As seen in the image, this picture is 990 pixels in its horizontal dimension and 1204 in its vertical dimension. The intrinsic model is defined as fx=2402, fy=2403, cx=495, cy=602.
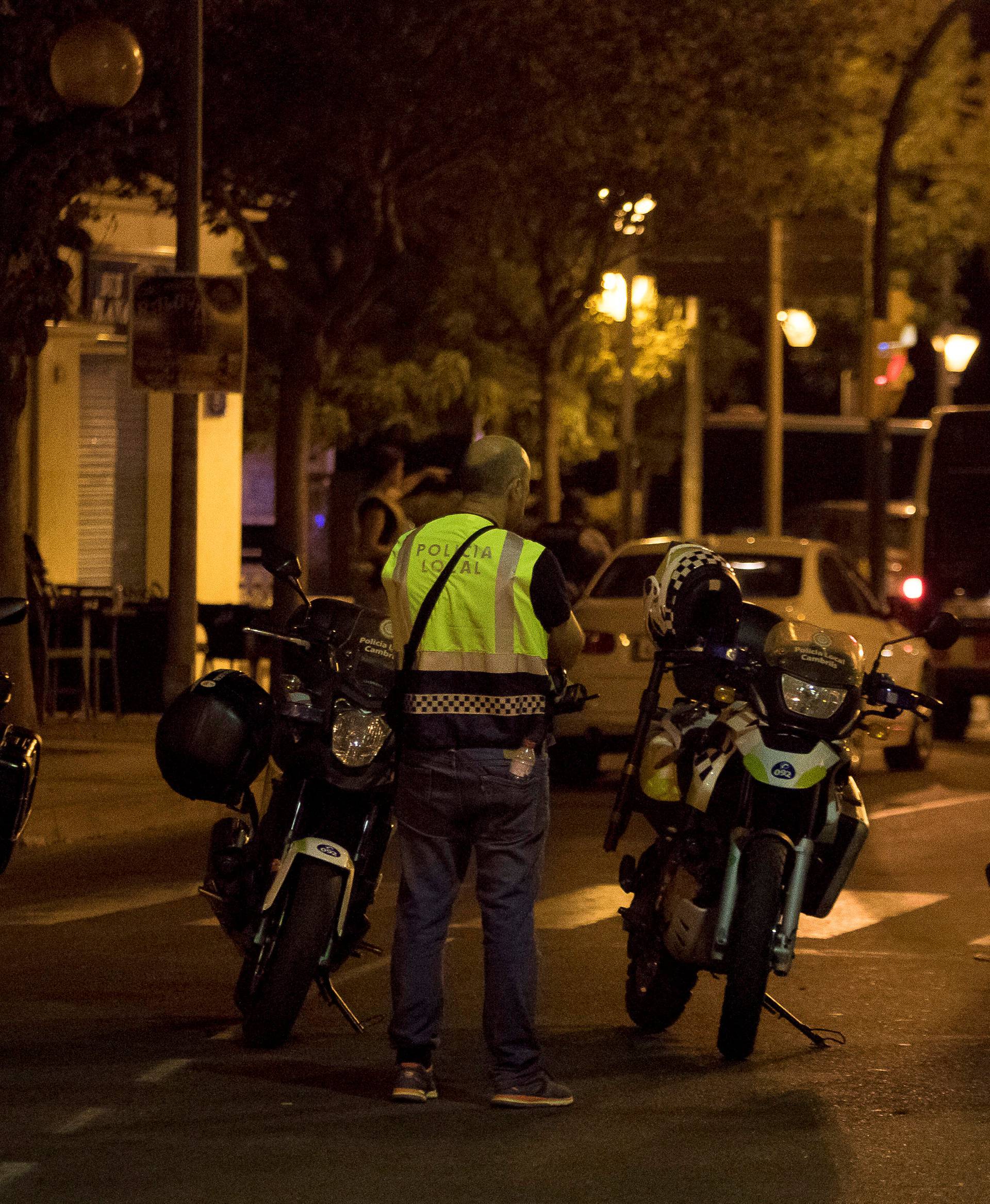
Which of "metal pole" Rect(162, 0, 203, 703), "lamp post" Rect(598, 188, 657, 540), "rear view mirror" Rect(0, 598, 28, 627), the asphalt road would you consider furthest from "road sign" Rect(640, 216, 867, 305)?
"rear view mirror" Rect(0, 598, 28, 627)

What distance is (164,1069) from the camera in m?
6.80

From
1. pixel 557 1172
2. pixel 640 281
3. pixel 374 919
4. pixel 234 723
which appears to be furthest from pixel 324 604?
pixel 640 281

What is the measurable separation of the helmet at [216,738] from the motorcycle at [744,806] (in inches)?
43.6

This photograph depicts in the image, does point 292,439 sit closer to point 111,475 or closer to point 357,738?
point 111,475

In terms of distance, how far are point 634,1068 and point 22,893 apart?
14.2 feet

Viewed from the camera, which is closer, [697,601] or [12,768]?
[697,601]

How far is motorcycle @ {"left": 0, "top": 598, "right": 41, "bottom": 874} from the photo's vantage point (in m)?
7.85

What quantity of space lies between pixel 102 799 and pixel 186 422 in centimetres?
223

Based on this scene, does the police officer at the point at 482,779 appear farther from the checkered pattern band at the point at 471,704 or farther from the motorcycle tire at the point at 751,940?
the motorcycle tire at the point at 751,940

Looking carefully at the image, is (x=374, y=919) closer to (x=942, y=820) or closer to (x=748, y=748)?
(x=748, y=748)

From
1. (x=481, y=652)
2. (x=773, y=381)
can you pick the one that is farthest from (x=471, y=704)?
(x=773, y=381)

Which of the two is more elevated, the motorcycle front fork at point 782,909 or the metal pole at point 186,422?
the metal pole at point 186,422

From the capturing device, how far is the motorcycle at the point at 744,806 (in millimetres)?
6945

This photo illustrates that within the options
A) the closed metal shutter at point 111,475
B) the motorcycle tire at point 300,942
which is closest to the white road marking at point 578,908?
the motorcycle tire at point 300,942
